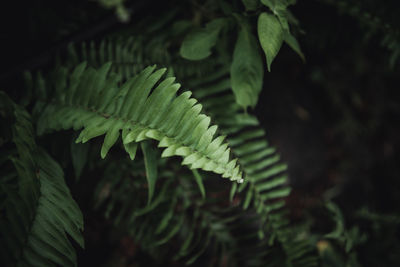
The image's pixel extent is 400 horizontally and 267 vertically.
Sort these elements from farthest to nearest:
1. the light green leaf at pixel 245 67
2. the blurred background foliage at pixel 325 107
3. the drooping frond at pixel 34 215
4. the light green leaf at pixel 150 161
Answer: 1. the blurred background foliage at pixel 325 107
2. the light green leaf at pixel 245 67
3. the light green leaf at pixel 150 161
4. the drooping frond at pixel 34 215

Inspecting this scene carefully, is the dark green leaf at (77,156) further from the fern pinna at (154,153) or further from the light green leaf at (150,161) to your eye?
the light green leaf at (150,161)

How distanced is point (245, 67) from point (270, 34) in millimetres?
202

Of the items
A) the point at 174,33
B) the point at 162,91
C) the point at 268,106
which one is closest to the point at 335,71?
A: the point at 268,106

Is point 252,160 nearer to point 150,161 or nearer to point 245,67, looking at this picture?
point 245,67

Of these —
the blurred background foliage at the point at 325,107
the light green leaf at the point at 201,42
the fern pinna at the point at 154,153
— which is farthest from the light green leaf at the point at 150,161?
the blurred background foliage at the point at 325,107

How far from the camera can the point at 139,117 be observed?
2.70ft

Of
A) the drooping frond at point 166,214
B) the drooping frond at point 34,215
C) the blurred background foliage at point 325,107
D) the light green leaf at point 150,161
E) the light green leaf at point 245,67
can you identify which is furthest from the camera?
the blurred background foliage at point 325,107

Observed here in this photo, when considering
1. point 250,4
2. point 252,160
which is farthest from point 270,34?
point 252,160

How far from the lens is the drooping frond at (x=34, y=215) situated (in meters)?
0.67

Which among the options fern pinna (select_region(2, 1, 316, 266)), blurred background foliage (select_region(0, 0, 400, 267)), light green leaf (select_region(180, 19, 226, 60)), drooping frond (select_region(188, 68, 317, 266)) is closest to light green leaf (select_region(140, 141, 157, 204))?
fern pinna (select_region(2, 1, 316, 266))

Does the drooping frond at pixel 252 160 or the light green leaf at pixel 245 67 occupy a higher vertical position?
the light green leaf at pixel 245 67

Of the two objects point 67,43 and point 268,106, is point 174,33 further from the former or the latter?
point 268,106

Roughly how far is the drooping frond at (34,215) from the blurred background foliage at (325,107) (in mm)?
519

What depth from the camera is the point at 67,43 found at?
51.6 inches
